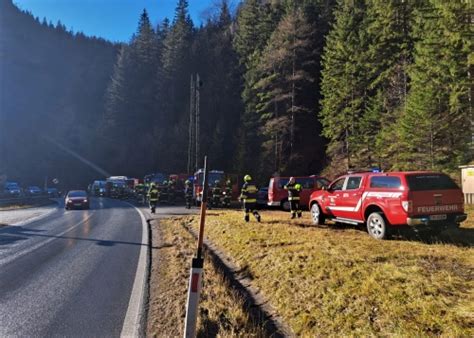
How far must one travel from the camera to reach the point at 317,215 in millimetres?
13398

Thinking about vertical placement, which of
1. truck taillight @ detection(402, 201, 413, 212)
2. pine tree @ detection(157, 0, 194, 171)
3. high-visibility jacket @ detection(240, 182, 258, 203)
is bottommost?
truck taillight @ detection(402, 201, 413, 212)

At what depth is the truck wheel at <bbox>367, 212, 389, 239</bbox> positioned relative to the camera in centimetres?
981

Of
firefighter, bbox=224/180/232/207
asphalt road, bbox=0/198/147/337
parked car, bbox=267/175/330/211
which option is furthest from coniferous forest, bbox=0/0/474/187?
asphalt road, bbox=0/198/147/337

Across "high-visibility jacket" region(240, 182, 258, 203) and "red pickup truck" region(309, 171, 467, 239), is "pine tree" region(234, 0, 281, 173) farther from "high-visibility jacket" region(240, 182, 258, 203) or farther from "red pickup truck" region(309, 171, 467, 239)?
"red pickup truck" region(309, 171, 467, 239)

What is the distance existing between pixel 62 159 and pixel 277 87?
6837 cm

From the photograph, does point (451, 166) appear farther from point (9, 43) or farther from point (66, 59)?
point (9, 43)

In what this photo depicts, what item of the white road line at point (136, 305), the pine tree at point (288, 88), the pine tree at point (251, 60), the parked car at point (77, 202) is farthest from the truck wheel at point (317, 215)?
the pine tree at point (251, 60)

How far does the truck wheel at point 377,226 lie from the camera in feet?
32.2

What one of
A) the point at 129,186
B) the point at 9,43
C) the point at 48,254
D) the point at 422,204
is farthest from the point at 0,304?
the point at 9,43

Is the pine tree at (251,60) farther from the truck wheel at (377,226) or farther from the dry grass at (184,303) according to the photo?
the dry grass at (184,303)

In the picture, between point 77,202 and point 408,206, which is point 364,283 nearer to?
point 408,206

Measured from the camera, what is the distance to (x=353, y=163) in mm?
34031

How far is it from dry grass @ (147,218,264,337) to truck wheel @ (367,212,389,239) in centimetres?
440

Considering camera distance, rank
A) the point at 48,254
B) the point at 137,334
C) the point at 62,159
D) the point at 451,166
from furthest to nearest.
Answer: the point at 62,159 < the point at 451,166 < the point at 48,254 < the point at 137,334
